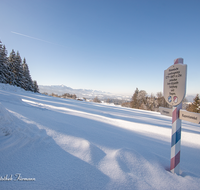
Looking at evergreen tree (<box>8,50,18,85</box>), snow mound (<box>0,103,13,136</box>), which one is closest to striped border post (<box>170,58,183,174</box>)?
snow mound (<box>0,103,13,136</box>)

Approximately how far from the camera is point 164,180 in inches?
49.4

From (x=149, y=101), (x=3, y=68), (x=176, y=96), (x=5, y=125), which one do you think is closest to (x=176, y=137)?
(x=176, y=96)

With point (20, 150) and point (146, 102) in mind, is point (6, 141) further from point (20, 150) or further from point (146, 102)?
point (146, 102)

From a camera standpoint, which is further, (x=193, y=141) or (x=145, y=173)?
(x=193, y=141)

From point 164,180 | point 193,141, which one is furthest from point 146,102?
point 164,180

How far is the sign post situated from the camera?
1418 mm

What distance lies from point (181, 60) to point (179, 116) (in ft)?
2.80

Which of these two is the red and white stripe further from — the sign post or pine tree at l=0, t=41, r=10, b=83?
pine tree at l=0, t=41, r=10, b=83

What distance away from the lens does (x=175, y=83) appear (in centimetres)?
151

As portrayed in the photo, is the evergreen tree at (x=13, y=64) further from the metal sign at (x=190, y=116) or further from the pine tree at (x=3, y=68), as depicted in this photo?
the metal sign at (x=190, y=116)

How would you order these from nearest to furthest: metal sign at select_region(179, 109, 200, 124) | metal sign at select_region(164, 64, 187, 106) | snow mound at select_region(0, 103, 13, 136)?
metal sign at select_region(179, 109, 200, 124) → metal sign at select_region(164, 64, 187, 106) → snow mound at select_region(0, 103, 13, 136)

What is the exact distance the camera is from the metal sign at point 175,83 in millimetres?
1415

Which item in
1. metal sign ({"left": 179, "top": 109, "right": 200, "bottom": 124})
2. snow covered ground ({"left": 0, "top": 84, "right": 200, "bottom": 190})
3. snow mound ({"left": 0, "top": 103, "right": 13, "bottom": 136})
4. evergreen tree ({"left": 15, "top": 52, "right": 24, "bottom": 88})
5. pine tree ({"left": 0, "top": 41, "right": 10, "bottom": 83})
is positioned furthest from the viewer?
evergreen tree ({"left": 15, "top": 52, "right": 24, "bottom": 88})

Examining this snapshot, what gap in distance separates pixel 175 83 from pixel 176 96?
0.65ft
